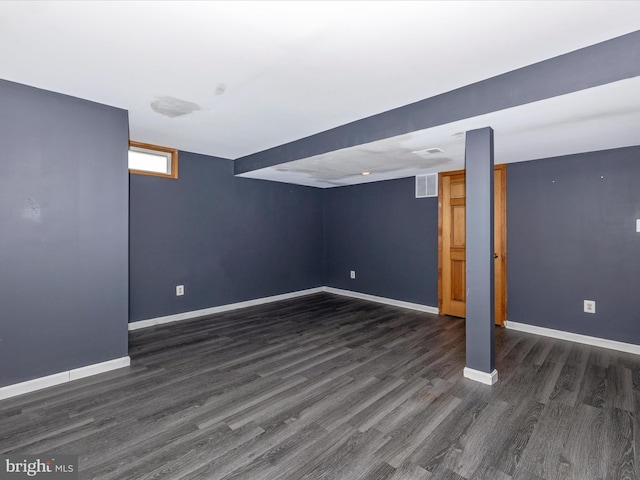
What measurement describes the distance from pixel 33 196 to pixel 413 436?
3444 millimetres

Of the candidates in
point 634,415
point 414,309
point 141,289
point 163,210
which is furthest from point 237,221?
point 634,415

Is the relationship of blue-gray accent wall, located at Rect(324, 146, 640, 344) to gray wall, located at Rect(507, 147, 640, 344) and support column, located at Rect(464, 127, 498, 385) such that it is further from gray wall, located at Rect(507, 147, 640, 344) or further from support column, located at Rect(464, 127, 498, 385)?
support column, located at Rect(464, 127, 498, 385)

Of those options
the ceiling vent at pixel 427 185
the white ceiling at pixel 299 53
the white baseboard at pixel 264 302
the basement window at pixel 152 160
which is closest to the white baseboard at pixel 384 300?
the white baseboard at pixel 264 302

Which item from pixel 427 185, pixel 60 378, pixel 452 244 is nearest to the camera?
pixel 60 378

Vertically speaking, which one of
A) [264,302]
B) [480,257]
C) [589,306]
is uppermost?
[480,257]

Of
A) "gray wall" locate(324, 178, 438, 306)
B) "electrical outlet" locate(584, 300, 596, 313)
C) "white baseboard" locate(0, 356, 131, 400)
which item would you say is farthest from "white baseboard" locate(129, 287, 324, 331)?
"electrical outlet" locate(584, 300, 596, 313)

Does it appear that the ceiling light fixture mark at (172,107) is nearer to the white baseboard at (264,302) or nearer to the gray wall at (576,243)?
the white baseboard at (264,302)

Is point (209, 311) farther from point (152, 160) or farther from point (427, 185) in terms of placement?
point (427, 185)

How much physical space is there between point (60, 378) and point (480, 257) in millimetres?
3800

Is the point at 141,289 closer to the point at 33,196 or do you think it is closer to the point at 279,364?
the point at 33,196

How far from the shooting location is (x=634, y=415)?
2262 mm

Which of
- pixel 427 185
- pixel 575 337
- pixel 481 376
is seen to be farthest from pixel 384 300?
pixel 481 376

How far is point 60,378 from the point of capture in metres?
2.74

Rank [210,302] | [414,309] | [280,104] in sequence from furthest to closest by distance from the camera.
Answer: [414,309] → [210,302] → [280,104]
